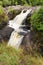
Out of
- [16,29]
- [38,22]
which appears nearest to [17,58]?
[38,22]

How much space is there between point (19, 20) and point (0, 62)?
7.39 meters

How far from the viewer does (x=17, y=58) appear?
888cm

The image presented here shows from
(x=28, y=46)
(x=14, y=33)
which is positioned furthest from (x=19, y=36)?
(x=28, y=46)

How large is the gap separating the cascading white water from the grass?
190cm

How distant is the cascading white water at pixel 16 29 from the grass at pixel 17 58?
1.90 meters

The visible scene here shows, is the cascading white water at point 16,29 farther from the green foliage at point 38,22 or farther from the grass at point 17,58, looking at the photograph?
the grass at point 17,58

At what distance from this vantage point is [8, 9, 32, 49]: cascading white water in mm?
12123

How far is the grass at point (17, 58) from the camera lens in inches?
337

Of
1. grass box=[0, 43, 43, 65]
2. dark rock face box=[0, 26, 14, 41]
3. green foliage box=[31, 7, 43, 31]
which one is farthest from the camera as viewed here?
dark rock face box=[0, 26, 14, 41]

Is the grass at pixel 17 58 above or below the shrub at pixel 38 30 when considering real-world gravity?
below

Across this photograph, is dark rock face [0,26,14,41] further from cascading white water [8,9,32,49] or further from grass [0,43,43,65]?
grass [0,43,43,65]

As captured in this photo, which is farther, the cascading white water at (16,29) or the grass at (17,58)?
the cascading white water at (16,29)

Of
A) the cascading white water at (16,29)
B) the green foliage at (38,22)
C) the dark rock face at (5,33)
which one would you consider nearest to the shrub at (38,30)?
the green foliage at (38,22)

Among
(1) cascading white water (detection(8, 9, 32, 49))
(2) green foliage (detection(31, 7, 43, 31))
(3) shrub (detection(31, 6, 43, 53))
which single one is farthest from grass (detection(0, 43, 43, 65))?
(1) cascading white water (detection(8, 9, 32, 49))
